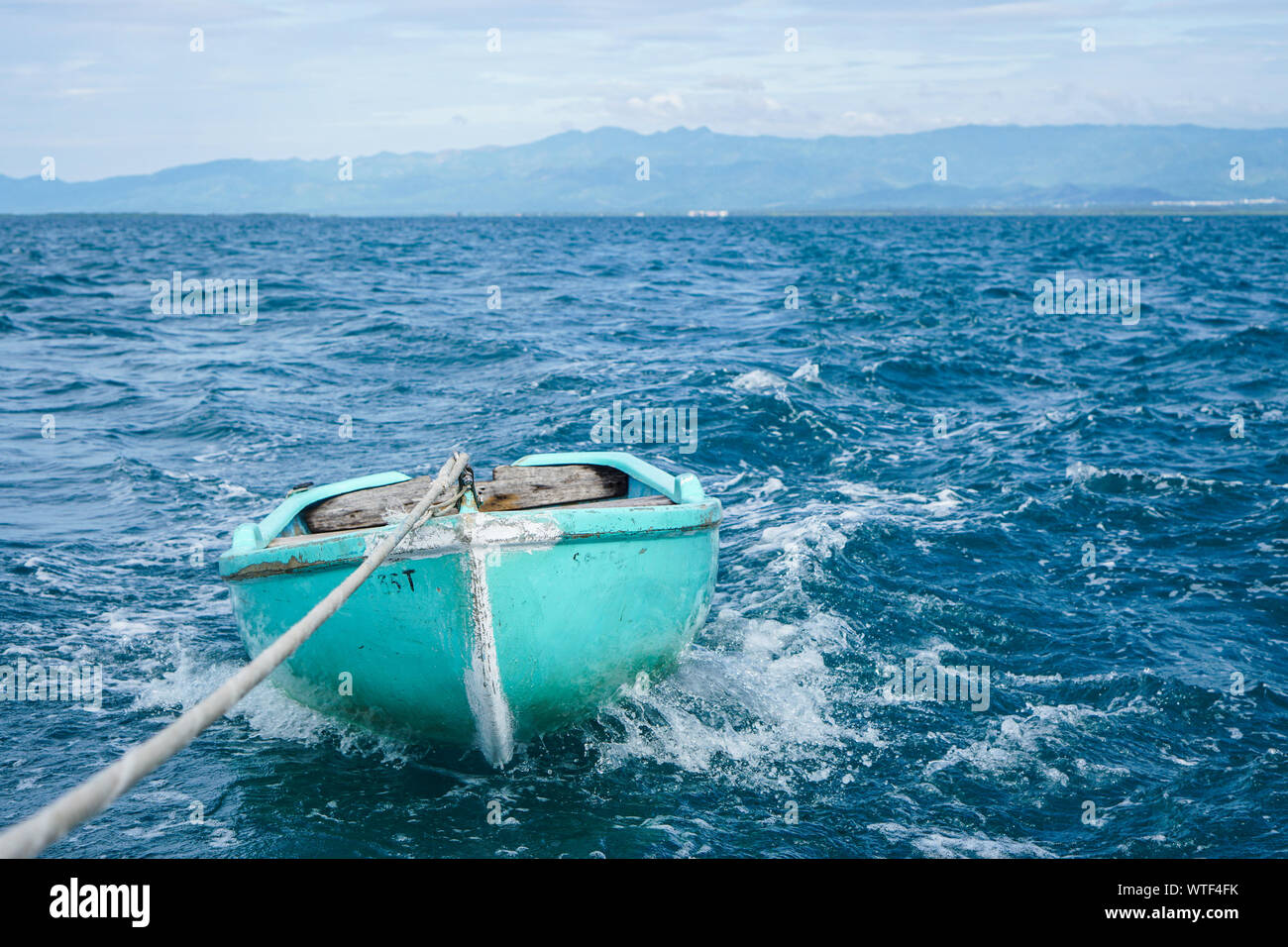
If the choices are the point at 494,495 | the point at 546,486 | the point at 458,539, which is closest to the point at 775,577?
the point at 546,486

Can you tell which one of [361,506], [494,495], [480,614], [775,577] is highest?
[494,495]

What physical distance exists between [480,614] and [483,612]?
28mm

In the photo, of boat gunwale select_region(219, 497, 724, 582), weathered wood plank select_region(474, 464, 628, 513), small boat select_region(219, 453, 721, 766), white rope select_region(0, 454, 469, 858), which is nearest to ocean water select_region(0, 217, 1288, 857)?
small boat select_region(219, 453, 721, 766)

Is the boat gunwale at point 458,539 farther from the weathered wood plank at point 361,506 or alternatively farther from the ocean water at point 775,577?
the ocean water at point 775,577

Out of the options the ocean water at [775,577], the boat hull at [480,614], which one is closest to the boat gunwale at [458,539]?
the boat hull at [480,614]

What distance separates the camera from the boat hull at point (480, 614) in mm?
6320

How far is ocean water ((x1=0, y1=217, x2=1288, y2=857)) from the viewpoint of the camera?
6.51m

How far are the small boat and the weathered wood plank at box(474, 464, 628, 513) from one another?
113 centimetres

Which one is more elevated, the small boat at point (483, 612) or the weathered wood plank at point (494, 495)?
the weathered wood plank at point (494, 495)

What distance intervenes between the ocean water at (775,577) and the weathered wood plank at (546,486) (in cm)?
176

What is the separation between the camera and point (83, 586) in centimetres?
1050

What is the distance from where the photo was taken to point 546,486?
903 centimetres

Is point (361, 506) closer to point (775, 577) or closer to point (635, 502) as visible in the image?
point (635, 502)
